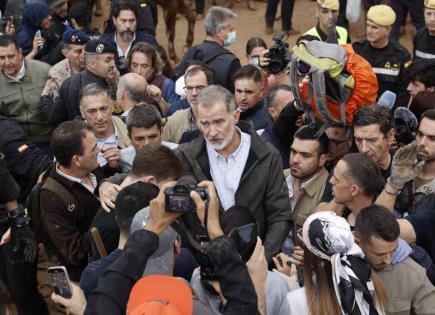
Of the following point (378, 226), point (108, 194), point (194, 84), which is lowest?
point (194, 84)

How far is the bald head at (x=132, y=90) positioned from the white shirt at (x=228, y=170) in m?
1.54

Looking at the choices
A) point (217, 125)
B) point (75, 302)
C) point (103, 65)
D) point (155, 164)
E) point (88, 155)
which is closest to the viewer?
point (75, 302)

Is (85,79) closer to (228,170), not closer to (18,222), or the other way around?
(18,222)

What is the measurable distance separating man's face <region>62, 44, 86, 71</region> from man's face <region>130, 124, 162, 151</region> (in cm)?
202

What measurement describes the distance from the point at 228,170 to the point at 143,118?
35.3 inches

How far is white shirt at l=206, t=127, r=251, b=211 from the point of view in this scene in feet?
14.5

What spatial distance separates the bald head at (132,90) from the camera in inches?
231

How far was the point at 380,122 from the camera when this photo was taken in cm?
473

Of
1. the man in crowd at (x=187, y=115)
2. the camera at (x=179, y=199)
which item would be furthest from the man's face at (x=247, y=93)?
the camera at (x=179, y=199)

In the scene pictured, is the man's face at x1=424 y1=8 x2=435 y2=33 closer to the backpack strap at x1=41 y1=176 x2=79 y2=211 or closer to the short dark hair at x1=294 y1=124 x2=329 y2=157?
the short dark hair at x1=294 y1=124 x2=329 y2=157

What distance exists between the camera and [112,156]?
16.8ft

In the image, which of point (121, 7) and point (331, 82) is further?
point (121, 7)

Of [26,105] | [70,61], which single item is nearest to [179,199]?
[26,105]

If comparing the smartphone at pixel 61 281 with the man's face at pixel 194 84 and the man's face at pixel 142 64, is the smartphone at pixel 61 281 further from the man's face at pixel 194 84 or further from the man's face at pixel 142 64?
the man's face at pixel 142 64
